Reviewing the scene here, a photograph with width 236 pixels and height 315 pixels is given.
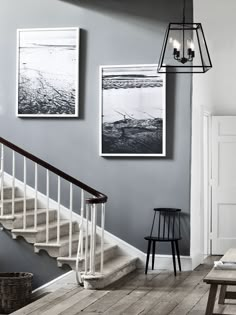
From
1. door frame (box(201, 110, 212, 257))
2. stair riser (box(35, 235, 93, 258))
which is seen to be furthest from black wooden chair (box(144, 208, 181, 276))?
door frame (box(201, 110, 212, 257))

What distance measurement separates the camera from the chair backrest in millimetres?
8391

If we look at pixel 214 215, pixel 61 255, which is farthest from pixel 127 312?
pixel 214 215

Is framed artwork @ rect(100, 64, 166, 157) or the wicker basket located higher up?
framed artwork @ rect(100, 64, 166, 157)

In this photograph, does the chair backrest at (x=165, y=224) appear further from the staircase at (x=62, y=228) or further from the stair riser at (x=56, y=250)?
the stair riser at (x=56, y=250)

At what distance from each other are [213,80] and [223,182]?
4.78 ft

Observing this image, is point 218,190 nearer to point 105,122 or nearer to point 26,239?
point 105,122

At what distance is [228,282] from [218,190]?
4657 mm

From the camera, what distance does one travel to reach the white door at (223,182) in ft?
31.9

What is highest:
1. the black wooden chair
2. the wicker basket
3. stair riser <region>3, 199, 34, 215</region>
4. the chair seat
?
stair riser <region>3, 199, 34, 215</region>

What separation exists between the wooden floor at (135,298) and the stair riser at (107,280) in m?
0.08

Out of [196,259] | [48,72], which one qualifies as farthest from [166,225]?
[48,72]

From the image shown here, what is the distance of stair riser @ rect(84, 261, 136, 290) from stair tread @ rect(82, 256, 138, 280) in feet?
0.13

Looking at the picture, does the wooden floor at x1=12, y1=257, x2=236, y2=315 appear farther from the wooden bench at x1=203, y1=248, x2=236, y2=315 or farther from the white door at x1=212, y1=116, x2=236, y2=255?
the white door at x1=212, y1=116, x2=236, y2=255

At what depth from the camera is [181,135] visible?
27.5 ft
